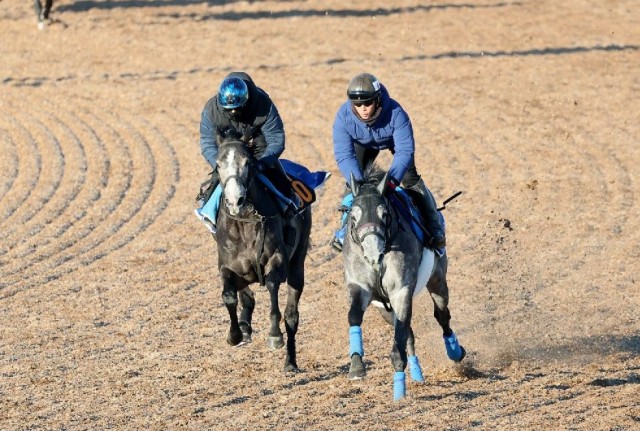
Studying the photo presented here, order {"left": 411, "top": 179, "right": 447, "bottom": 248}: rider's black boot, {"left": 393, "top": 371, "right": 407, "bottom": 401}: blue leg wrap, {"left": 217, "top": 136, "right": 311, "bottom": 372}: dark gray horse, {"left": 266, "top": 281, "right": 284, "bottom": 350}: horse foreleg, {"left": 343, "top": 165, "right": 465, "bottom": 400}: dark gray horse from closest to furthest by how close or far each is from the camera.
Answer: {"left": 343, "top": 165, "right": 465, "bottom": 400}: dark gray horse < {"left": 393, "top": 371, "right": 407, "bottom": 401}: blue leg wrap < {"left": 217, "top": 136, "right": 311, "bottom": 372}: dark gray horse < {"left": 411, "top": 179, "right": 447, "bottom": 248}: rider's black boot < {"left": 266, "top": 281, "right": 284, "bottom": 350}: horse foreleg

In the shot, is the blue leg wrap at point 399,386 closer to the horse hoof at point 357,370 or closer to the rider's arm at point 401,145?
the horse hoof at point 357,370

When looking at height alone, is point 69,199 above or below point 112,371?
above

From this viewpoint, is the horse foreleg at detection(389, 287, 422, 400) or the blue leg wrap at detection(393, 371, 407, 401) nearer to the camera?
the horse foreleg at detection(389, 287, 422, 400)

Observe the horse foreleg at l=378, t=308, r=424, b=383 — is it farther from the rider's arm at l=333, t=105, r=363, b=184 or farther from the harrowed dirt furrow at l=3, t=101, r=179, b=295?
the harrowed dirt furrow at l=3, t=101, r=179, b=295

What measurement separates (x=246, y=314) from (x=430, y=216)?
94.7 inches

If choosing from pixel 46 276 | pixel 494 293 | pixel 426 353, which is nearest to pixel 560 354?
pixel 426 353

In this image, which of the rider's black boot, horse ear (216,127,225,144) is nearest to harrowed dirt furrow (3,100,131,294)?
horse ear (216,127,225,144)

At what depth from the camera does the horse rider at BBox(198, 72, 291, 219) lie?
13133 millimetres

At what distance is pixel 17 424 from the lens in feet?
40.9

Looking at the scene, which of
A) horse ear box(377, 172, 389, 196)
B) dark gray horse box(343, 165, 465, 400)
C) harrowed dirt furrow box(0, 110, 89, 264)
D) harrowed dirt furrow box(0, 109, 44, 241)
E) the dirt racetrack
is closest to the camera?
dark gray horse box(343, 165, 465, 400)

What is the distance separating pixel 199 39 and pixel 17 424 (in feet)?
67.6

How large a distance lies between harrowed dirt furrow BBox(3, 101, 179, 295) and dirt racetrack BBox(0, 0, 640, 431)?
0.19 ft

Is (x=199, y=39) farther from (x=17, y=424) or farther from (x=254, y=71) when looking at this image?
(x=17, y=424)

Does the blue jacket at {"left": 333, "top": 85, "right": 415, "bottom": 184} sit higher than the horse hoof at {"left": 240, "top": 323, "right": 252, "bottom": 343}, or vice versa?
the blue jacket at {"left": 333, "top": 85, "right": 415, "bottom": 184}
